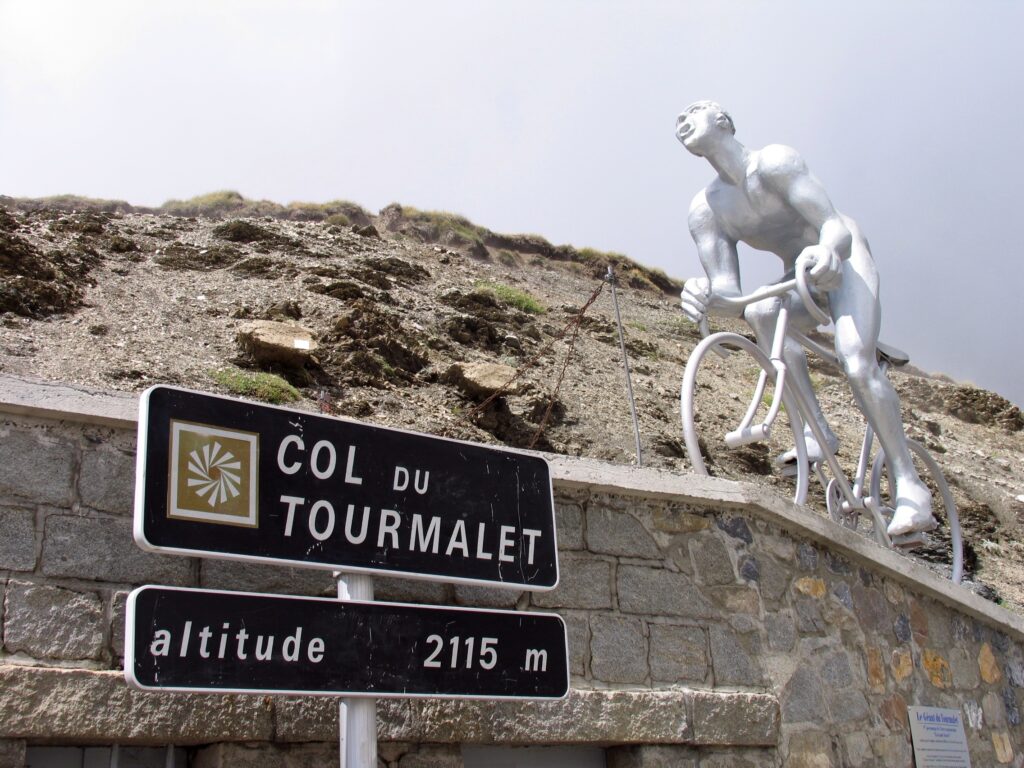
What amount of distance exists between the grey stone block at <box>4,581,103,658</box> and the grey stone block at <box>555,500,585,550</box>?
1.73m

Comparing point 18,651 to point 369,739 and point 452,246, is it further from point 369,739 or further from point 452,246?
point 452,246

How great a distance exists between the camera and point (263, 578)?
356 centimetres

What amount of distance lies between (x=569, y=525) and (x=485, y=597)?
1.59 feet

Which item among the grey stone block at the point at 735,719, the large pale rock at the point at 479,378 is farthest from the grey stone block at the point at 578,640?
the large pale rock at the point at 479,378

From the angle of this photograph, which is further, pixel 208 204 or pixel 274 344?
pixel 208 204

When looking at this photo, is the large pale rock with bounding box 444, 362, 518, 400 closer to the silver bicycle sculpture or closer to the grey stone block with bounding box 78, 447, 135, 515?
the silver bicycle sculpture

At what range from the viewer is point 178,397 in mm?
3033

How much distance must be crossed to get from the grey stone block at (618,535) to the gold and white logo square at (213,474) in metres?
1.69

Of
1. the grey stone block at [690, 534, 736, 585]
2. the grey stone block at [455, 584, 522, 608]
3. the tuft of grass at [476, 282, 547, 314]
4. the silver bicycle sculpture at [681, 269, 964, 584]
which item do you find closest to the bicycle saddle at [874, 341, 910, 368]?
the silver bicycle sculpture at [681, 269, 964, 584]

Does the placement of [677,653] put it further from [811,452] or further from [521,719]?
[811,452]

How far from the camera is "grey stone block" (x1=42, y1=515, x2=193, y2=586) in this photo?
10.6ft

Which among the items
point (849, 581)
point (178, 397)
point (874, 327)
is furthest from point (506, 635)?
point (874, 327)

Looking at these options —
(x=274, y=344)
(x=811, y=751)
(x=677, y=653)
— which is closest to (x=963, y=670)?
(x=811, y=751)

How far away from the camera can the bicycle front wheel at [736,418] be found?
5.21 m
